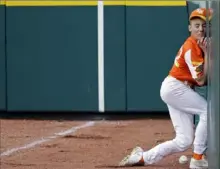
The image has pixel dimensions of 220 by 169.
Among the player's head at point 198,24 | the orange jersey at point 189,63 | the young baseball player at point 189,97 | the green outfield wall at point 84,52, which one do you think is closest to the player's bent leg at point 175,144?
the young baseball player at point 189,97

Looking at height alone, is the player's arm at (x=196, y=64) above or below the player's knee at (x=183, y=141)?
above

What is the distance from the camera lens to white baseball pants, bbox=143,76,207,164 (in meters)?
6.24

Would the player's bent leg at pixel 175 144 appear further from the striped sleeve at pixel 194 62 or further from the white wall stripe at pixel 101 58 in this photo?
the white wall stripe at pixel 101 58

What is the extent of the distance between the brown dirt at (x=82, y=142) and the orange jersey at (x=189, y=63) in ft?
3.24

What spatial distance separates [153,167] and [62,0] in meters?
5.45

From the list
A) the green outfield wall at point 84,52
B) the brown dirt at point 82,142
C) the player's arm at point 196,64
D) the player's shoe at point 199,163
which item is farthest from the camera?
the green outfield wall at point 84,52

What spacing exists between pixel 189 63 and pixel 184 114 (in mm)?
564

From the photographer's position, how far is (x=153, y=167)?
6652 millimetres

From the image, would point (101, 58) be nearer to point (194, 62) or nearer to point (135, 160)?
point (135, 160)

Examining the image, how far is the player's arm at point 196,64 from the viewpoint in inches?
237

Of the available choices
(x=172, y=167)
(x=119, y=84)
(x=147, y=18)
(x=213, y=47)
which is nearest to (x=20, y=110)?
(x=119, y=84)

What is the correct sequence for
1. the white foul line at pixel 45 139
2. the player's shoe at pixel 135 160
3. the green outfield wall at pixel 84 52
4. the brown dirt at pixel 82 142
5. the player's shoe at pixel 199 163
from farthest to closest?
the green outfield wall at pixel 84 52, the white foul line at pixel 45 139, the brown dirt at pixel 82 142, the player's shoe at pixel 135 160, the player's shoe at pixel 199 163

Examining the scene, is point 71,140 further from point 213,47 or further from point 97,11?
point 213,47

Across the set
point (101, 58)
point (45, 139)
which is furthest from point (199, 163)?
point (101, 58)
